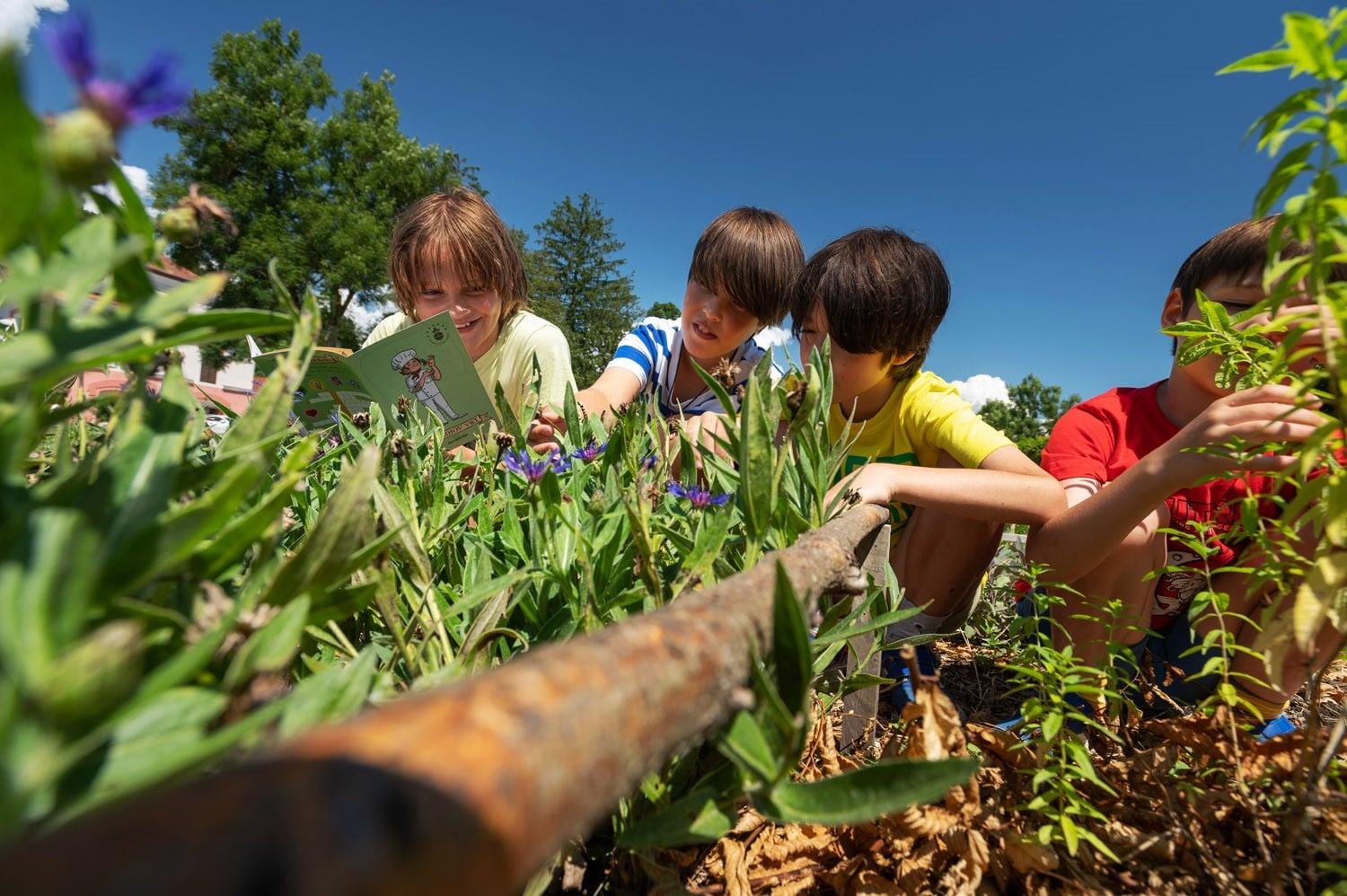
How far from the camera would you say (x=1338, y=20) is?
16.9 inches

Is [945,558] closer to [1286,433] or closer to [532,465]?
[1286,433]

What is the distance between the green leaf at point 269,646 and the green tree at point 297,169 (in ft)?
53.8

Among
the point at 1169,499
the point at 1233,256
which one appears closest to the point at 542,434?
the point at 1169,499

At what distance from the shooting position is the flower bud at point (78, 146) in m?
0.27

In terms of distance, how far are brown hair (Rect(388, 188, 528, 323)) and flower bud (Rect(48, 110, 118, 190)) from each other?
200 centimetres

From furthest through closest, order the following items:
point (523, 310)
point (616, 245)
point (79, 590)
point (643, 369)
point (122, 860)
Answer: point (616, 245) < point (523, 310) < point (643, 369) < point (79, 590) < point (122, 860)

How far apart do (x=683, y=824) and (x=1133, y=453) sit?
173cm

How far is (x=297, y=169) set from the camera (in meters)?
16.0

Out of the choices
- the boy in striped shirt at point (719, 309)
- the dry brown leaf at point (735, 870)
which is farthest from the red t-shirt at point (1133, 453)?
the dry brown leaf at point (735, 870)

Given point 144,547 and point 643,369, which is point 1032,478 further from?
point 144,547

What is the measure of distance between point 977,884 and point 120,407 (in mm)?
863

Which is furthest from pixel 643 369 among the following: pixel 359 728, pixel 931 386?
pixel 359 728

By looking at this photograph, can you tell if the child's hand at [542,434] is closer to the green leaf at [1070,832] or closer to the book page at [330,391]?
the book page at [330,391]

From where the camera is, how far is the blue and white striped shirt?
92.5 inches
